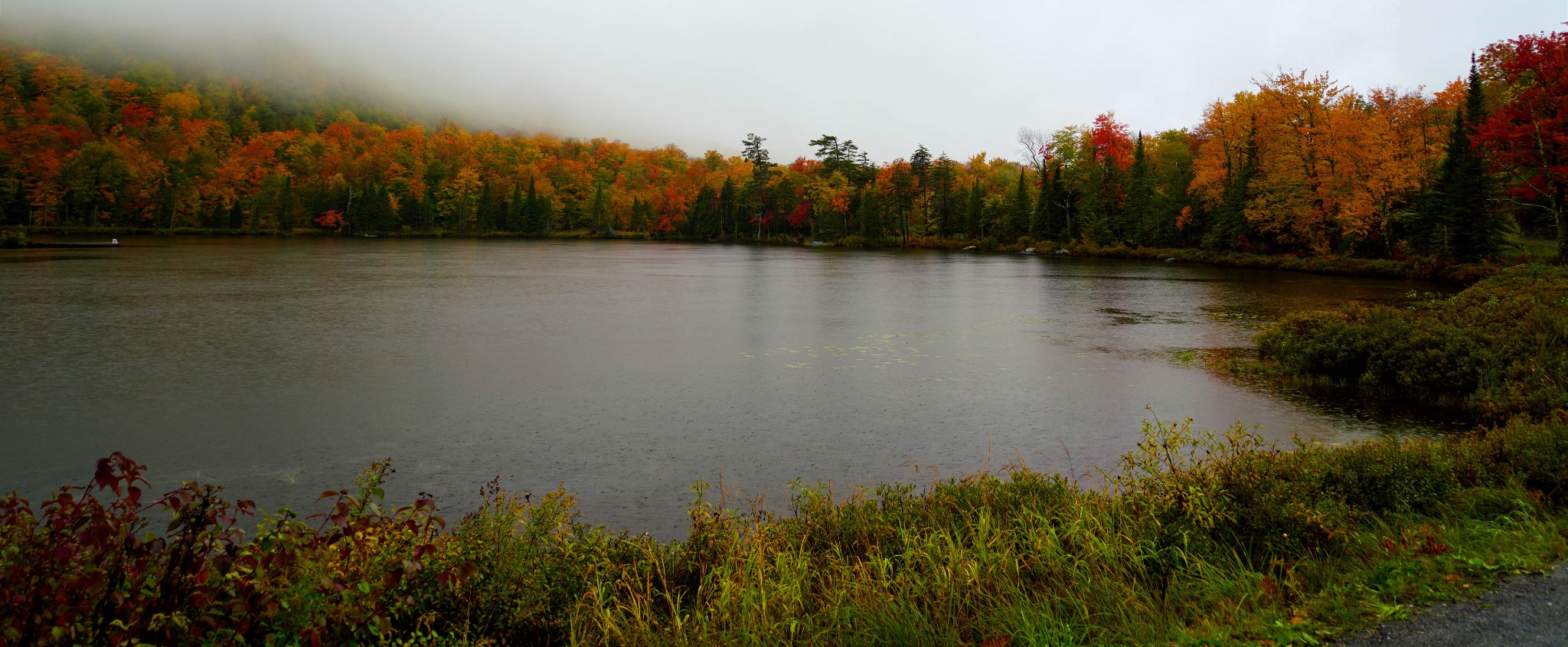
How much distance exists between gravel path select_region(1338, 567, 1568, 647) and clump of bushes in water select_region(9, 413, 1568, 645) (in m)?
0.12

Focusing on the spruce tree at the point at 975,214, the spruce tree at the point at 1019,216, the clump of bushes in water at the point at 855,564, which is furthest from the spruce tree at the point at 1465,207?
the spruce tree at the point at 975,214

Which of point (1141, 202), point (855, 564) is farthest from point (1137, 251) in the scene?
point (855, 564)

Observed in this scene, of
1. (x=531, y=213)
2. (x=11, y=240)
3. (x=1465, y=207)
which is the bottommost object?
(x=11, y=240)

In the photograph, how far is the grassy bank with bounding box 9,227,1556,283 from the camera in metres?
34.3

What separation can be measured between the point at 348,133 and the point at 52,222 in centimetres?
7112

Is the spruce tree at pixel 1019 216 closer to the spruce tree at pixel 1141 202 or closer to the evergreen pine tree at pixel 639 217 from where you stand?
the spruce tree at pixel 1141 202

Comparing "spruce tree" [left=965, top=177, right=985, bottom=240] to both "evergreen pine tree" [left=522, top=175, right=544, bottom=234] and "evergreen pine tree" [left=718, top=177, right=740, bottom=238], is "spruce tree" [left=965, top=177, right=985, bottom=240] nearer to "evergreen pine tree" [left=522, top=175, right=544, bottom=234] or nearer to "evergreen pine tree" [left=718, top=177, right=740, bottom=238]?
"evergreen pine tree" [left=718, top=177, right=740, bottom=238]

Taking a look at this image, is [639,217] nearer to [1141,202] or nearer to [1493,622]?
[1141,202]

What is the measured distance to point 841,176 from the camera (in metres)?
99.2

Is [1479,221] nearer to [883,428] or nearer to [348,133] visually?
[883,428]

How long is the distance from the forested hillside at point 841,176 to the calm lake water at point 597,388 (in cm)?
1690

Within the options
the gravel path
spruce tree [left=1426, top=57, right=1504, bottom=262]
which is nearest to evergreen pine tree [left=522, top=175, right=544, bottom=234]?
spruce tree [left=1426, top=57, right=1504, bottom=262]

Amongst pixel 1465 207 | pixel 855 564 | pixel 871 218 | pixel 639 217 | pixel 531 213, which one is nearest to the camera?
pixel 855 564

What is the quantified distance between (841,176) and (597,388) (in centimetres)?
8985
